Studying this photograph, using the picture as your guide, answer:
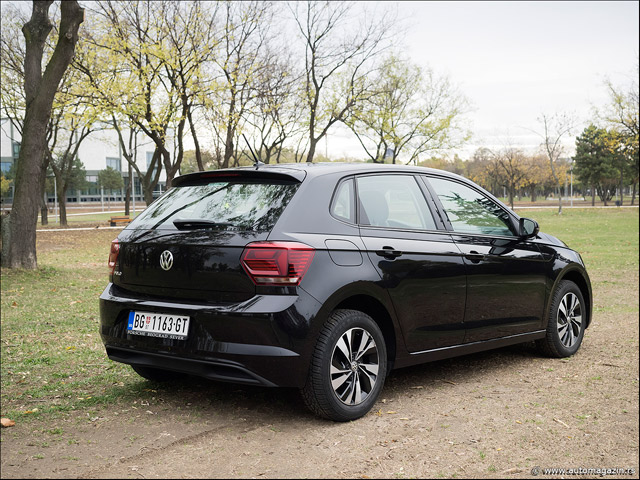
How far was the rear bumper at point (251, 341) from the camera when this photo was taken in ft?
13.5

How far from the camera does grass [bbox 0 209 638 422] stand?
5055 mm

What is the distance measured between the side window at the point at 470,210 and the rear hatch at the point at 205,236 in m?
1.45

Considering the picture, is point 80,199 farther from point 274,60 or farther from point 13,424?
point 13,424

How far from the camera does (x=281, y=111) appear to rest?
33812 millimetres

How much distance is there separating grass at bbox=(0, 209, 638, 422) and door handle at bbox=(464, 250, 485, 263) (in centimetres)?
259

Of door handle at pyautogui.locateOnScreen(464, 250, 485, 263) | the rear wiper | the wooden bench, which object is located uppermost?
the rear wiper

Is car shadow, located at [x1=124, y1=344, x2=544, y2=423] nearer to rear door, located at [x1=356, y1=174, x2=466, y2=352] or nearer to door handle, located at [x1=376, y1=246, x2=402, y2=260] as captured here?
rear door, located at [x1=356, y1=174, x2=466, y2=352]

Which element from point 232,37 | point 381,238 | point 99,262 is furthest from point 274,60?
point 381,238

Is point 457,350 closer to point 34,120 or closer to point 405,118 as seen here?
point 34,120

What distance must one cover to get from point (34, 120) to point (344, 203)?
9.90 m

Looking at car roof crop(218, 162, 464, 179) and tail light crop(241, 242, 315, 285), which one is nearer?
tail light crop(241, 242, 315, 285)

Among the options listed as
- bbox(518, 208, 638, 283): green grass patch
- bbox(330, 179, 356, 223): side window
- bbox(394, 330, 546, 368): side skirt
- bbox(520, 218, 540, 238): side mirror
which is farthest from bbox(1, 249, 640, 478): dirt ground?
bbox(518, 208, 638, 283): green grass patch

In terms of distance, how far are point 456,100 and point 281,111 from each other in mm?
15976

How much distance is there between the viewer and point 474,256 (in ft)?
17.9
